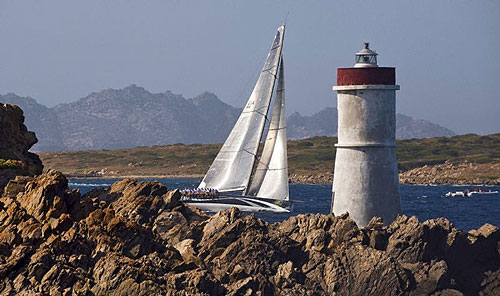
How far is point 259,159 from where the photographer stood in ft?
295

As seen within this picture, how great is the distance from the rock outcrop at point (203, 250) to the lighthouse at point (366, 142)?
1189 millimetres

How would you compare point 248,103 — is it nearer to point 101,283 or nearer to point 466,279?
point 466,279

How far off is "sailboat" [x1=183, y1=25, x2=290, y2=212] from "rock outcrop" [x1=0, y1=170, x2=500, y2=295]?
36.3 meters

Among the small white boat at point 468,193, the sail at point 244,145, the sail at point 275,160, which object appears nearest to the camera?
the sail at point 275,160

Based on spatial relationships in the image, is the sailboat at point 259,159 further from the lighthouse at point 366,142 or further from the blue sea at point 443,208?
the lighthouse at point 366,142

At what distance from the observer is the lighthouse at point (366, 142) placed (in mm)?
46656

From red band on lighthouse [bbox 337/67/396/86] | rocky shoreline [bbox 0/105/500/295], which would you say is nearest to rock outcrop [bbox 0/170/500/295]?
rocky shoreline [bbox 0/105/500/295]

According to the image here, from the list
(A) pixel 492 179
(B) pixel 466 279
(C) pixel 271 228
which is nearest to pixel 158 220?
(C) pixel 271 228

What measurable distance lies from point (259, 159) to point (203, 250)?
48.0 metres

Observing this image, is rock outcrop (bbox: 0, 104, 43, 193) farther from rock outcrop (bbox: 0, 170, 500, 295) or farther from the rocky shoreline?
rock outcrop (bbox: 0, 170, 500, 295)

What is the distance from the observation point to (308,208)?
343 ft

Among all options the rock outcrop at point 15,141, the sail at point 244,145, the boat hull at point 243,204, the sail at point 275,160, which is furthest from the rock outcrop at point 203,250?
the sail at point 244,145

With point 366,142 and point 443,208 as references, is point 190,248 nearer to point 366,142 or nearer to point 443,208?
point 366,142

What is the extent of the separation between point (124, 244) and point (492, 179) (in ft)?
512
